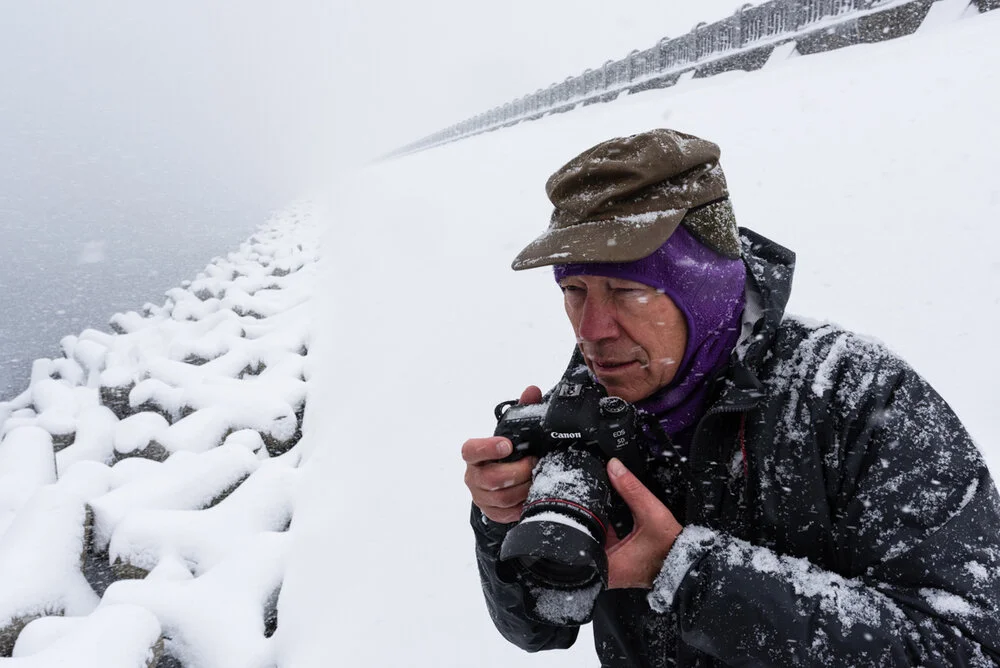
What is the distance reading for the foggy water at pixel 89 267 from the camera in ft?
37.8

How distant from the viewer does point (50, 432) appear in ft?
16.4

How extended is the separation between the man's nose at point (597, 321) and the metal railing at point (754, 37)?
535 centimetres

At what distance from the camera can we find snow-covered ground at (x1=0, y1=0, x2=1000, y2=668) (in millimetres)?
2441

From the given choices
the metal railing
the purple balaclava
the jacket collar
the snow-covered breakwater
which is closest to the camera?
the jacket collar

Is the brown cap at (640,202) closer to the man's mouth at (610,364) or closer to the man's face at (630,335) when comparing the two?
the man's face at (630,335)

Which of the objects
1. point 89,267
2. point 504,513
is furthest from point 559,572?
point 89,267

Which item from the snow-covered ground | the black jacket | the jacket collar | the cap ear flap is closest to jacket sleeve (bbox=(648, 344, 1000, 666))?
the black jacket

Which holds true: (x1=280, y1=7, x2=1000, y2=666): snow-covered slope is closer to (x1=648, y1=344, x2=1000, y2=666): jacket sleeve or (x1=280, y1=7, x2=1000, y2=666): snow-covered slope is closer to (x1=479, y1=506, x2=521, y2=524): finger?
(x1=479, y1=506, x2=521, y2=524): finger

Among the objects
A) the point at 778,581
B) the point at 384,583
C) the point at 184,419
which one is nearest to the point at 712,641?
the point at 778,581

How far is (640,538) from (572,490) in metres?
0.16

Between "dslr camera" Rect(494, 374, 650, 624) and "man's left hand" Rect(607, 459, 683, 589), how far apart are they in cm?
4

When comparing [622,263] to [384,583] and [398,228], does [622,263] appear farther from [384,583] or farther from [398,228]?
[398,228]

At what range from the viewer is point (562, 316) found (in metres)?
4.33

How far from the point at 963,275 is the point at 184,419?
17.2 ft
